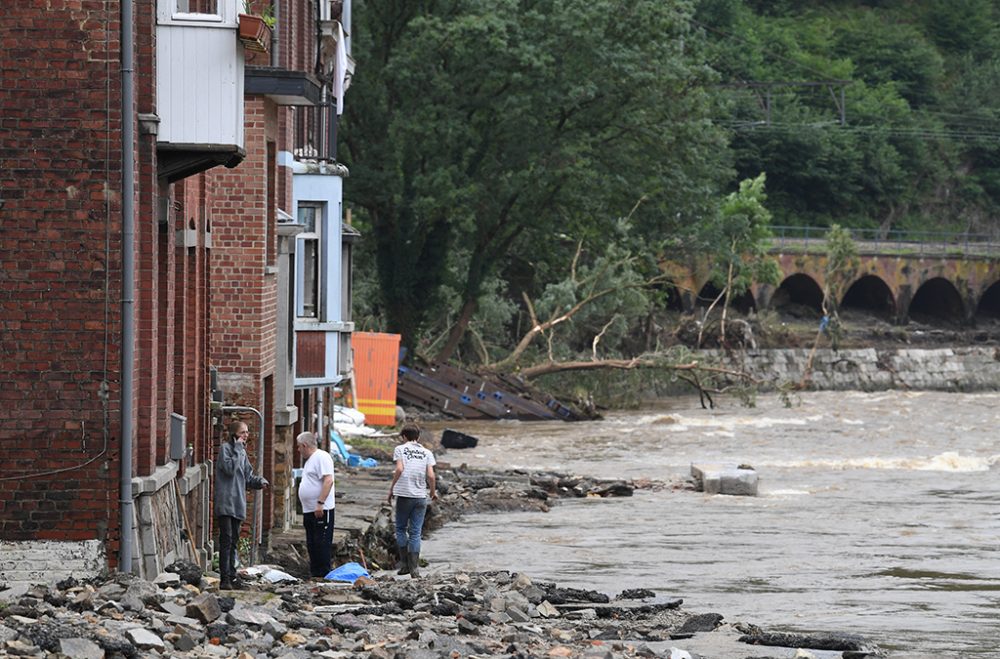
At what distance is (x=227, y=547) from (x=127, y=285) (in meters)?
2.93

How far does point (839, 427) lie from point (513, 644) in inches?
1382

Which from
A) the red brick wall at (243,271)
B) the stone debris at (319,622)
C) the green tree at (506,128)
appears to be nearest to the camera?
the stone debris at (319,622)

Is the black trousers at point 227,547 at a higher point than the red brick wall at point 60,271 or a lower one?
lower

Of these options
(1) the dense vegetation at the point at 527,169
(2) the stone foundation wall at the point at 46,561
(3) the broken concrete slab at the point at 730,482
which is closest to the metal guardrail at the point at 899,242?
(1) the dense vegetation at the point at 527,169

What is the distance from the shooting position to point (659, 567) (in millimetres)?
20672

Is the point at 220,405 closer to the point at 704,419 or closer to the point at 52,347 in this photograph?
the point at 52,347

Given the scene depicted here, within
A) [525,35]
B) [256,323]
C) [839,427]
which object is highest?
[525,35]

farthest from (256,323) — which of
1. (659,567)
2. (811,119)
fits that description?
(811,119)

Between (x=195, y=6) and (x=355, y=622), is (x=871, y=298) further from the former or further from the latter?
(x=355, y=622)

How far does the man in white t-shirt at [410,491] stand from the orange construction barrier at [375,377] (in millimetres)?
21434

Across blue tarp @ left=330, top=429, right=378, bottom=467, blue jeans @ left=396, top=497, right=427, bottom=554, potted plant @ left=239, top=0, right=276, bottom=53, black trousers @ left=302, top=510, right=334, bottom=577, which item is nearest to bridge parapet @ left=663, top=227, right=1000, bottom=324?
blue tarp @ left=330, top=429, right=378, bottom=467

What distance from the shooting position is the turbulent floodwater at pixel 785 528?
1750cm

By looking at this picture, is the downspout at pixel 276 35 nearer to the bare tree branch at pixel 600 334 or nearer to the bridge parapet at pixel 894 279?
the bare tree branch at pixel 600 334

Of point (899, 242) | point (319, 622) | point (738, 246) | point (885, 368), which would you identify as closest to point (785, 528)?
point (319, 622)
